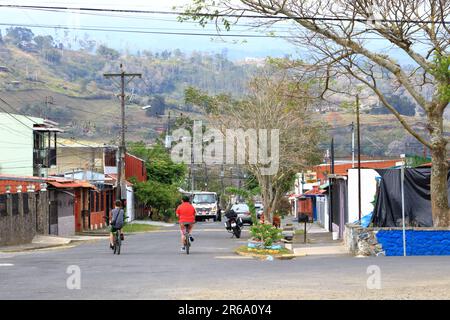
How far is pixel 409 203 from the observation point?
31703 mm

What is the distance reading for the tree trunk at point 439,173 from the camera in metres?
27.8

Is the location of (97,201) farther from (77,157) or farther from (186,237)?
(186,237)

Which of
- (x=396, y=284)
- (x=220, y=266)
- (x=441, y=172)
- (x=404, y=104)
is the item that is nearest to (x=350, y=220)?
(x=441, y=172)

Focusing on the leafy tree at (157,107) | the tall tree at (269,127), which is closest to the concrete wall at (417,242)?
the tall tree at (269,127)

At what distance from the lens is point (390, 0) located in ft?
87.1

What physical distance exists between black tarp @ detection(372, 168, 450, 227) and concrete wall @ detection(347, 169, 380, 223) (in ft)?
21.1

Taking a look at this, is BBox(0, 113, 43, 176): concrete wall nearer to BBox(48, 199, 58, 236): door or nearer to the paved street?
BBox(48, 199, 58, 236): door

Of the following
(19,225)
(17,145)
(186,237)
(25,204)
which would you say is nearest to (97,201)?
(17,145)

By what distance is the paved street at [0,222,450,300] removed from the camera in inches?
611

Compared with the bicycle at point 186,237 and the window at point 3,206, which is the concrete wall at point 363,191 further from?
A: the window at point 3,206

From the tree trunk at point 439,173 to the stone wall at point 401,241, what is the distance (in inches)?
33.3

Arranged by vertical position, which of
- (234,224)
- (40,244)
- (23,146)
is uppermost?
(23,146)

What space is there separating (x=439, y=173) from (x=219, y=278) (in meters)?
11.4
